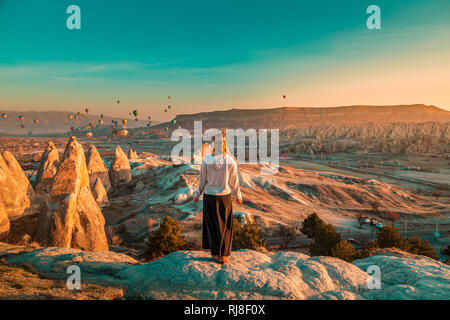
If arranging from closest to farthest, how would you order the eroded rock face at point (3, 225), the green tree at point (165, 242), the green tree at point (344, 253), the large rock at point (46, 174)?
the green tree at point (344, 253) → the eroded rock face at point (3, 225) → the green tree at point (165, 242) → the large rock at point (46, 174)

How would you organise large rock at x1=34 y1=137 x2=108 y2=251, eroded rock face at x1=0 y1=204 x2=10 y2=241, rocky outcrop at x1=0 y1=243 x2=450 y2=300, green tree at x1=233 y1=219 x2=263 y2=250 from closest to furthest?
rocky outcrop at x1=0 y1=243 x2=450 y2=300 → large rock at x1=34 y1=137 x2=108 y2=251 → eroded rock face at x1=0 y1=204 x2=10 y2=241 → green tree at x1=233 y1=219 x2=263 y2=250

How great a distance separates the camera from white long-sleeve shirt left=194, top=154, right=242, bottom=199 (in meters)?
6.07

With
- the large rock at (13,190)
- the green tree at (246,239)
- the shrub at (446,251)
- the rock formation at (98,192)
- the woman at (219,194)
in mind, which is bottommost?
the shrub at (446,251)

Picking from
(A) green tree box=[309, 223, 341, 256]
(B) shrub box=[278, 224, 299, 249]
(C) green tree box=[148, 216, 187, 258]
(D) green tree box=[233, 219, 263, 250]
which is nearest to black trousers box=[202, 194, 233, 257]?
(C) green tree box=[148, 216, 187, 258]

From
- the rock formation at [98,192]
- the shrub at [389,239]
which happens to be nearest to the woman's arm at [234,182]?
the shrub at [389,239]

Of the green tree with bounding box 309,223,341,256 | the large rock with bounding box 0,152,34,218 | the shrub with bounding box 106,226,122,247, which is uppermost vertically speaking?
the large rock with bounding box 0,152,34,218

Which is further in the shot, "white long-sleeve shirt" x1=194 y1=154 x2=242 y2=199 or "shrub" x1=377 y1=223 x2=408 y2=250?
"shrub" x1=377 y1=223 x2=408 y2=250

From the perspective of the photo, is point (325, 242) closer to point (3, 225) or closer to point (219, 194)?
point (219, 194)

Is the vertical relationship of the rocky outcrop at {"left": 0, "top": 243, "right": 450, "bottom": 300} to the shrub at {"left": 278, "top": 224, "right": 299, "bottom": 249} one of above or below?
above

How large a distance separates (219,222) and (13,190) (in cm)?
1737

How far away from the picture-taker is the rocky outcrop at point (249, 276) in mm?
5480

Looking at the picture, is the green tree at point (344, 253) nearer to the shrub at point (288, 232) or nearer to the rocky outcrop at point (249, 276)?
the rocky outcrop at point (249, 276)

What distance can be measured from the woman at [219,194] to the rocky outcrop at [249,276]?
0.48 metres

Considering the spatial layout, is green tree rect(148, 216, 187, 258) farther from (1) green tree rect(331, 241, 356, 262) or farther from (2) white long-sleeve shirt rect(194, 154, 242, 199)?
(2) white long-sleeve shirt rect(194, 154, 242, 199)
